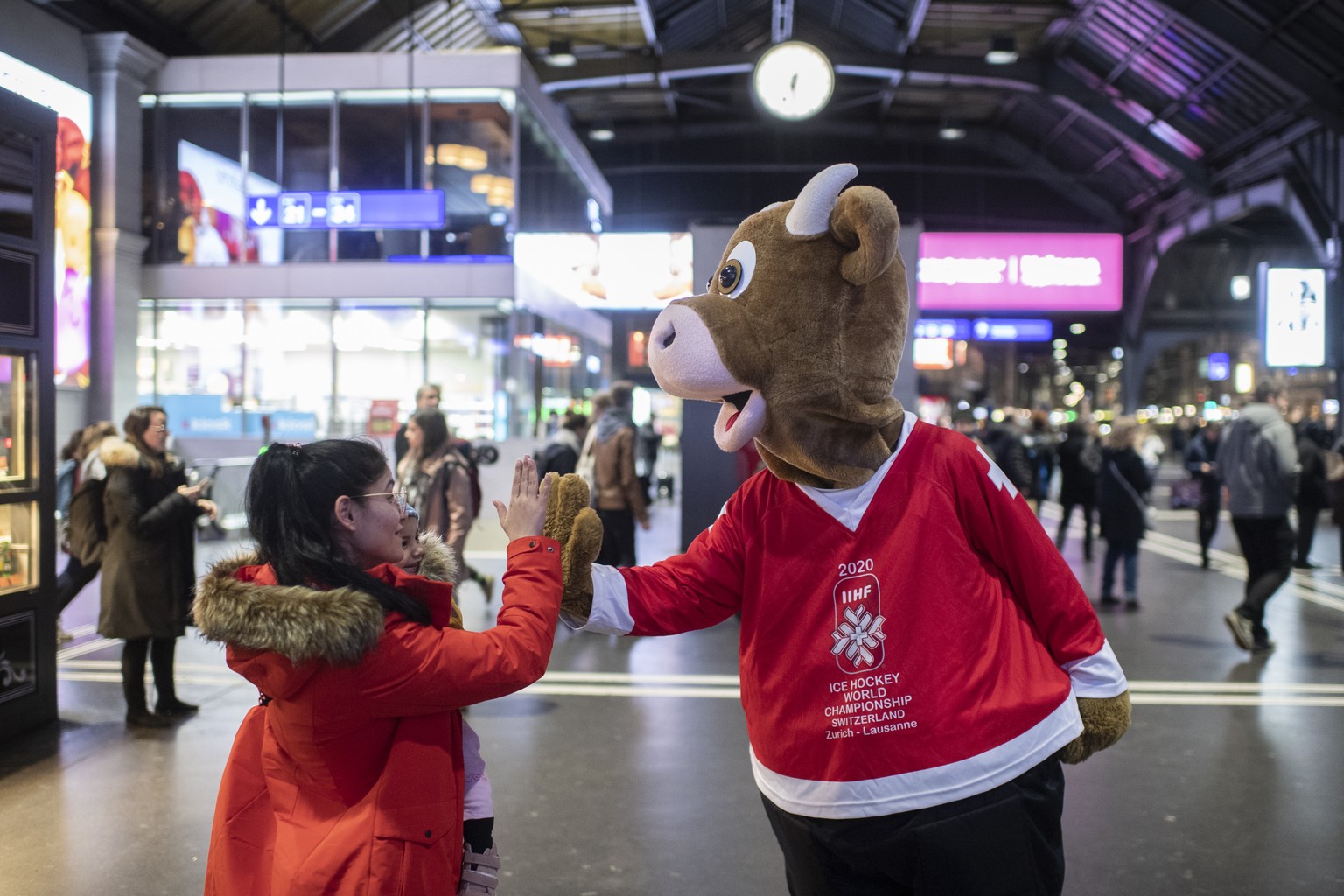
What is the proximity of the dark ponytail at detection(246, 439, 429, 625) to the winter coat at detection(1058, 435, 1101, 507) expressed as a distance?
10419 mm

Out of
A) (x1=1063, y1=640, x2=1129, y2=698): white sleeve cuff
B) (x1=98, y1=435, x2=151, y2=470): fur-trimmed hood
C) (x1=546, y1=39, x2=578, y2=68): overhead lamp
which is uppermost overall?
(x1=546, y1=39, x2=578, y2=68): overhead lamp

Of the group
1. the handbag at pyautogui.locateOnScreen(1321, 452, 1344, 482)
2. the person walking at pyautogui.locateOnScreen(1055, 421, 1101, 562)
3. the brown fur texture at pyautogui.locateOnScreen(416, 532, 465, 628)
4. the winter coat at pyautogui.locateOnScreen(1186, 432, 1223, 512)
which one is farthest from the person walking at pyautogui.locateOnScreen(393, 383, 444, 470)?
the winter coat at pyautogui.locateOnScreen(1186, 432, 1223, 512)

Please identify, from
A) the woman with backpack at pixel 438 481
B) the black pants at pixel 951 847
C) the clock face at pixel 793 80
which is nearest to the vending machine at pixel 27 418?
the woman with backpack at pixel 438 481

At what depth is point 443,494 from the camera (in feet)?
19.0

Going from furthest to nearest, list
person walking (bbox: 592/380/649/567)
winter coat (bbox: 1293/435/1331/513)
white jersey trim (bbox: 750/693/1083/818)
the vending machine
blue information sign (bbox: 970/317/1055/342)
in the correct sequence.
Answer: blue information sign (bbox: 970/317/1055/342), winter coat (bbox: 1293/435/1331/513), person walking (bbox: 592/380/649/567), the vending machine, white jersey trim (bbox: 750/693/1083/818)

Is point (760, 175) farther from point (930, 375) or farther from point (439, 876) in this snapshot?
point (439, 876)

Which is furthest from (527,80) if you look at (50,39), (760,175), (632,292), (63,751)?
(63,751)

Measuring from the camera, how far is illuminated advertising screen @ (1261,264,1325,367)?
547 inches

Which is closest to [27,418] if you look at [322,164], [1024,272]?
[322,164]

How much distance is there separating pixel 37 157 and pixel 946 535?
5131mm

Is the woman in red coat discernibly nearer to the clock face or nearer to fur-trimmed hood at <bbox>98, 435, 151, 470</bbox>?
fur-trimmed hood at <bbox>98, 435, 151, 470</bbox>

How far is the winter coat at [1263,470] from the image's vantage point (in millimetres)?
6773

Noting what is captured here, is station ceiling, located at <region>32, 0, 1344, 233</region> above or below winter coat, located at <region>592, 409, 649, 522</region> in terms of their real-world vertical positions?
above

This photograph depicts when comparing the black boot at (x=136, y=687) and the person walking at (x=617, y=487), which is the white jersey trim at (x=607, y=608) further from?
the person walking at (x=617, y=487)
